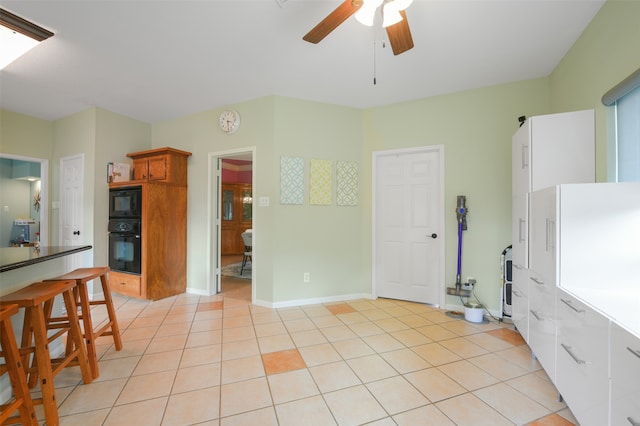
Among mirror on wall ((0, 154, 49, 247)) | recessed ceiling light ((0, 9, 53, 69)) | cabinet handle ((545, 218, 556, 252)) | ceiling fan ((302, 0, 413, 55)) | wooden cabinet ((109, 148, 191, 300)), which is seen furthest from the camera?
mirror on wall ((0, 154, 49, 247))

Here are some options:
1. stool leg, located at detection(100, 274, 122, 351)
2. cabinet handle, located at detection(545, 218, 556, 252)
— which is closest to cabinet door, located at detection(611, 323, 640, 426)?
cabinet handle, located at detection(545, 218, 556, 252)

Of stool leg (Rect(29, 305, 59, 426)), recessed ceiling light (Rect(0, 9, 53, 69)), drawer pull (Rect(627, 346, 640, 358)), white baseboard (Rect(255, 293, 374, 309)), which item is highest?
recessed ceiling light (Rect(0, 9, 53, 69))

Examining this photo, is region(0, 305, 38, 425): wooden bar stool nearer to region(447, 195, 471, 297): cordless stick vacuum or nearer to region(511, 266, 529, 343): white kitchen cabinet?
region(511, 266, 529, 343): white kitchen cabinet

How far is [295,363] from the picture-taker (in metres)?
2.05


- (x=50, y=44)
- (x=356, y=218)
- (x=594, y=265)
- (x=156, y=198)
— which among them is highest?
(x=50, y=44)

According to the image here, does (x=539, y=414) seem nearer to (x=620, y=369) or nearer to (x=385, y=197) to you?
(x=620, y=369)

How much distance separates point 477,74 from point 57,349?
471cm

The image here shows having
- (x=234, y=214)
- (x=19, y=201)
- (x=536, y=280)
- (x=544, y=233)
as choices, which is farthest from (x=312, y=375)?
(x=19, y=201)

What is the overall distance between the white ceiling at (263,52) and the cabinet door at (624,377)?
2150 mm

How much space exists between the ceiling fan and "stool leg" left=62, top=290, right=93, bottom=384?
92.5 inches

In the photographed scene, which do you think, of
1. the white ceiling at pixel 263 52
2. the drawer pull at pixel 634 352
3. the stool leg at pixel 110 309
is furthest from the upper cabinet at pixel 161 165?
the drawer pull at pixel 634 352

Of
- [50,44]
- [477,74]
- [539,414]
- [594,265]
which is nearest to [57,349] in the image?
[50,44]

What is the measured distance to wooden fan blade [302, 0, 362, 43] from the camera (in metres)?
1.44

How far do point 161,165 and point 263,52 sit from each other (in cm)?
229
